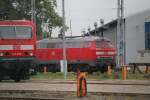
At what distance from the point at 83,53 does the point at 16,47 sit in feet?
44.6

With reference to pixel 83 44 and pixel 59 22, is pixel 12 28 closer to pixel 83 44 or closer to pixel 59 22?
pixel 83 44

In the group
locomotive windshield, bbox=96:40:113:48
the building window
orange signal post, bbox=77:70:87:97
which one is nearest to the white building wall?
the building window

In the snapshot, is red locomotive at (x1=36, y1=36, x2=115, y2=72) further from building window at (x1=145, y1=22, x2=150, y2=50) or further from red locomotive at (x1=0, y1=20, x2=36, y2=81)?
red locomotive at (x1=0, y1=20, x2=36, y2=81)

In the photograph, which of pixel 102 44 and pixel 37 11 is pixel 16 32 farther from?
pixel 37 11

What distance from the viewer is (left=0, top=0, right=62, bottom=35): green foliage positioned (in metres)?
63.4

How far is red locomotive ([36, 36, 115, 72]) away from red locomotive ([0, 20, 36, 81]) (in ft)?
36.6

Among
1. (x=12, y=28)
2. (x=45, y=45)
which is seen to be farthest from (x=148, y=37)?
(x=12, y=28)

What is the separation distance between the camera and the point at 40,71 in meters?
42.3

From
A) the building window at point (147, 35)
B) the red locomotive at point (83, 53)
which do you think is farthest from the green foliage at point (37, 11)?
the building window at point (147, 35)

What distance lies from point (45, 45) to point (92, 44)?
5083 millimetres

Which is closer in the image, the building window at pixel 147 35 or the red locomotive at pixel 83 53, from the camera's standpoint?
the red locomotive at pixel 83 53

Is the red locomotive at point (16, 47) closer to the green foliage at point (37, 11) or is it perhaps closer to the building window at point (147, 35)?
the building window at point (147, 35)

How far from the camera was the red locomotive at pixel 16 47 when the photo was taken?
2574cm

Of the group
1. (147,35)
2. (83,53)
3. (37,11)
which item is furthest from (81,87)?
(37,11)
